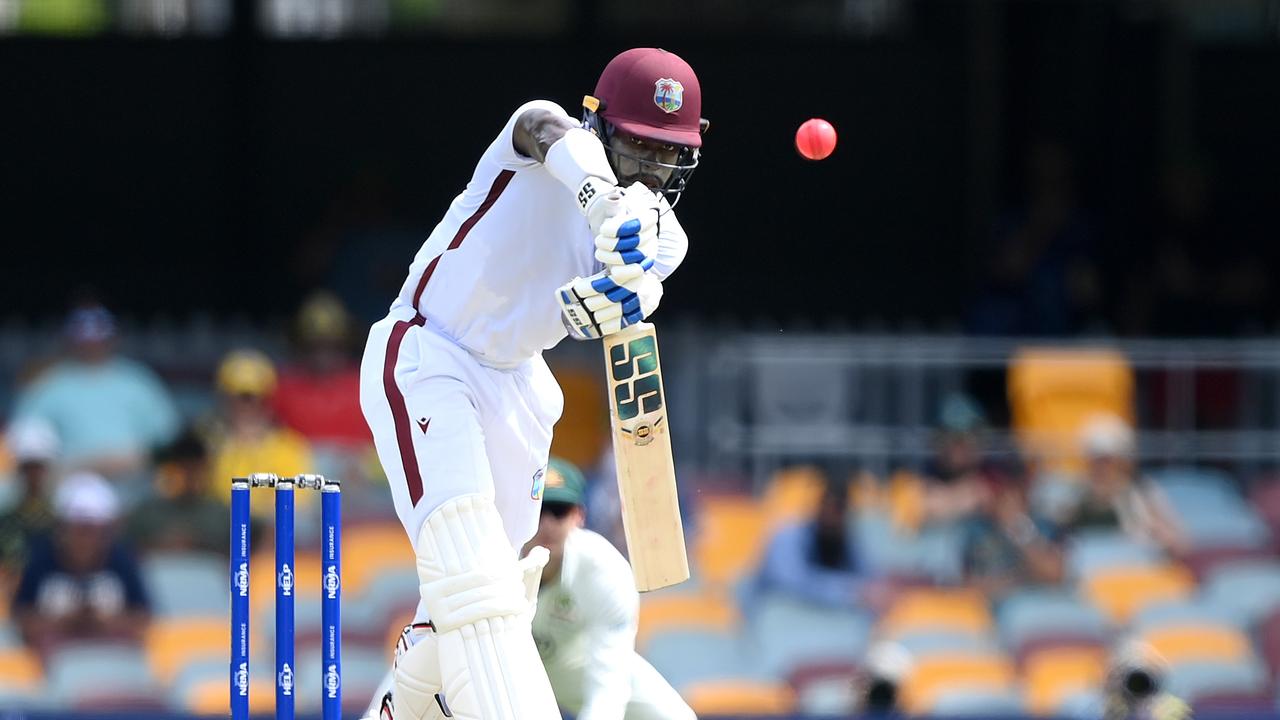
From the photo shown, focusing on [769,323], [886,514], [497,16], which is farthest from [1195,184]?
[497,16]

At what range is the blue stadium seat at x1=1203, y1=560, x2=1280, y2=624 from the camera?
8484 mm

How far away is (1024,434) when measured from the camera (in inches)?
359

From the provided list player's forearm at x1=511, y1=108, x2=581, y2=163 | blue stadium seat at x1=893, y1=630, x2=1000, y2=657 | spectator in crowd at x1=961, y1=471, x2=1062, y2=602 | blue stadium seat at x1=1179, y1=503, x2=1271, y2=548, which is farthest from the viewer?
blue stadium seat at x1=1179, y1=503, x2=1271, y2=548

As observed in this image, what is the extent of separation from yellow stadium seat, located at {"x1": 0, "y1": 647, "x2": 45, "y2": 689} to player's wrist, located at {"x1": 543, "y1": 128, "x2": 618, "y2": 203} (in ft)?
13.8

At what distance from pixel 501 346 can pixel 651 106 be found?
0.60 meters

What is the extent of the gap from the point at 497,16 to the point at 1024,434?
3.58m

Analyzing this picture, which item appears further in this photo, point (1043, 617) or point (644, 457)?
point (1043, 617)

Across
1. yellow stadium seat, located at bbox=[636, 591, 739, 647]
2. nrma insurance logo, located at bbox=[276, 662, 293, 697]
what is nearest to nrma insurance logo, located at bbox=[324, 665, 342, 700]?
nrma insurance logo, located at bbox=[276, 662, 293, 697]

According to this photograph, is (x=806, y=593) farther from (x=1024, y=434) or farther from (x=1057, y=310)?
(x=1057, y=310)

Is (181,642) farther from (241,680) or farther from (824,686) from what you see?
(241,680)

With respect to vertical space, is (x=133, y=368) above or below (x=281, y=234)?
below

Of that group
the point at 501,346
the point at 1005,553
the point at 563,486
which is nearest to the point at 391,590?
the point at 1005,553

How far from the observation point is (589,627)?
5.41 meters

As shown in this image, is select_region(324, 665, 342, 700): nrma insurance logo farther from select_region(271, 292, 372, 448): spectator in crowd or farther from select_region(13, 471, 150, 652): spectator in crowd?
select_region(271, 292, 372, 448): spectator in crowd
